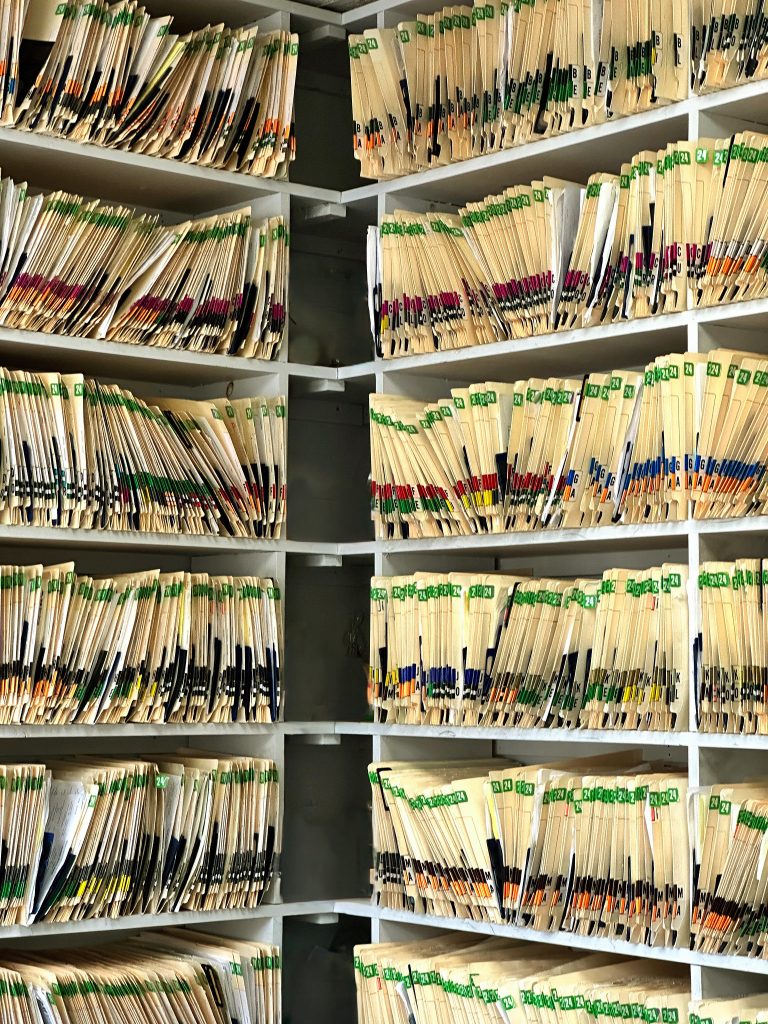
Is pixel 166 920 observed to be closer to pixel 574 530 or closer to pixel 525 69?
pixel 574 530

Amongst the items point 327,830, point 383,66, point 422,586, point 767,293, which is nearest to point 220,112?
point 383,66

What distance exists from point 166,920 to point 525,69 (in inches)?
80.8

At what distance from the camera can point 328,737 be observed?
12.5 feet

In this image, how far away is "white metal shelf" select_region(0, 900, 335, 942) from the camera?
3.25 m

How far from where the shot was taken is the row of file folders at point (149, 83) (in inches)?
134

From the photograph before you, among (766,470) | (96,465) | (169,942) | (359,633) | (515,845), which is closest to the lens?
(766,470)

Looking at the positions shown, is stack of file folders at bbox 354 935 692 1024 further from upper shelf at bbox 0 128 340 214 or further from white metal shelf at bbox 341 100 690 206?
upper shelf at bbox 0 128 340 214

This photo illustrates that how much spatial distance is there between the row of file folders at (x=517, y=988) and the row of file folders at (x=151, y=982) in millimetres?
244

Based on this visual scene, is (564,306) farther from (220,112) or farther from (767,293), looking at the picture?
(220,112)

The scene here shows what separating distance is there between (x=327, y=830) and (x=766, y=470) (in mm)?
1578

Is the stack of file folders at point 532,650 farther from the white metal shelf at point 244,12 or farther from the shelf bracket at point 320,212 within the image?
the white metal shelf at point 244,12

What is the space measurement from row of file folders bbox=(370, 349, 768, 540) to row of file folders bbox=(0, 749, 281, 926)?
2.38 ft

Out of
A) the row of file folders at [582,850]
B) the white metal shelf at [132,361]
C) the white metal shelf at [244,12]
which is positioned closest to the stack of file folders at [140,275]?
the white metal shelf at [132,361]

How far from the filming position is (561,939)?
314cm
